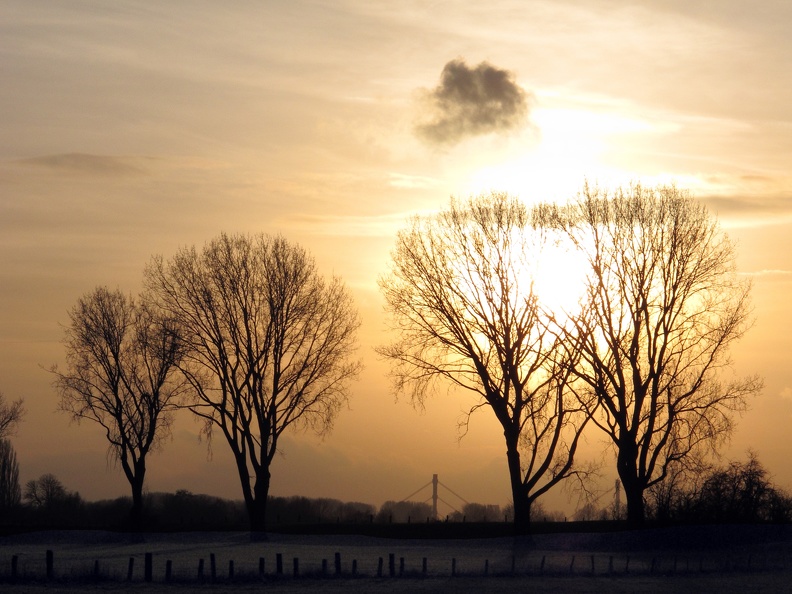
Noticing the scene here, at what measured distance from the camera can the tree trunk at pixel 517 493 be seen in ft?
171

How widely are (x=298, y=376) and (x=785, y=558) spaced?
26977 mm

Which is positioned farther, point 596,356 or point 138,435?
point 138,435

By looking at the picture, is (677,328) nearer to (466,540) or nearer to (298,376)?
(466,540)

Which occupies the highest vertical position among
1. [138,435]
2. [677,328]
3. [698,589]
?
[677,328]

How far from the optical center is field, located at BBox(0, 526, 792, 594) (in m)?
36.8

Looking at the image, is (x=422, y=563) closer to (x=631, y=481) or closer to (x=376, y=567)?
(x=376, y=567)

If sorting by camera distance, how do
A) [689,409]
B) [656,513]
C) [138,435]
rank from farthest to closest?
[138,435]
[656,513]
[689,409]

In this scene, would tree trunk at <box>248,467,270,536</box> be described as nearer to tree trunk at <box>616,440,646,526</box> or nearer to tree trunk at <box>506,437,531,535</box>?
tree trunk at <box>506,437,531,535</box>

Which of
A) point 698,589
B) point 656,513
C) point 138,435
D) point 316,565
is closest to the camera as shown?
point 698,589

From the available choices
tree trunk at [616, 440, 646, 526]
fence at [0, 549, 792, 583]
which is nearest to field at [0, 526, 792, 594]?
fence at [0, 549, 792, 583]

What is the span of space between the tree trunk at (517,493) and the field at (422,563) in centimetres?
84

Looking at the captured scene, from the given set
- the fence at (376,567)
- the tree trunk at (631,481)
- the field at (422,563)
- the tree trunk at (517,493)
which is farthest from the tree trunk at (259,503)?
the tree trunk at (631,481)

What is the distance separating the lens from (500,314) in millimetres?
51438

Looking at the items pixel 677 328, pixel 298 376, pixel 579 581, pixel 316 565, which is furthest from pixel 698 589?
pixel 298 376
